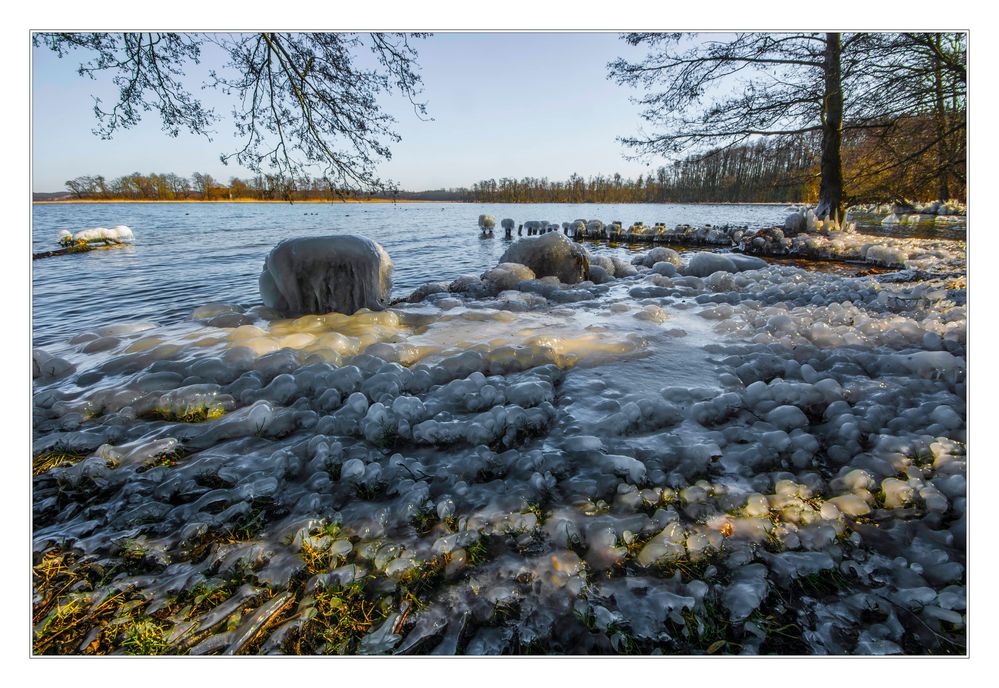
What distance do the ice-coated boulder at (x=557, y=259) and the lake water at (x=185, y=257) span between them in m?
1.96

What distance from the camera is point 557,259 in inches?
327

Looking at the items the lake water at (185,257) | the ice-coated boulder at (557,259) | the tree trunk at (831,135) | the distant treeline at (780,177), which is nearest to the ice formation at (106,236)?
the lake water at (185,257)

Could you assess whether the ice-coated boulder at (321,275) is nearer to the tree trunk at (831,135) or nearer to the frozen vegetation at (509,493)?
the frozen vegetation at (509,493)

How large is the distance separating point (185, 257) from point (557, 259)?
33.6 feet

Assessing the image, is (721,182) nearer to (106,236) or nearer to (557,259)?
(557,259)

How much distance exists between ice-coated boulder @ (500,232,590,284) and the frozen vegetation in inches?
162

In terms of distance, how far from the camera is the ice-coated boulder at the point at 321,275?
570cm

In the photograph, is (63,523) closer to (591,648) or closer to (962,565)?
(591,648)

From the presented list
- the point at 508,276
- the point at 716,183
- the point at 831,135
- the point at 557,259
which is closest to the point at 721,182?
the point at 716,183

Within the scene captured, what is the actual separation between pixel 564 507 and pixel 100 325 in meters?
6.72

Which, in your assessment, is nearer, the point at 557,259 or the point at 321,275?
the point at 321,275

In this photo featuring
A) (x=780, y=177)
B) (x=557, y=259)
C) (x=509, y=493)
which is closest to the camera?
(x=509, y=493)
